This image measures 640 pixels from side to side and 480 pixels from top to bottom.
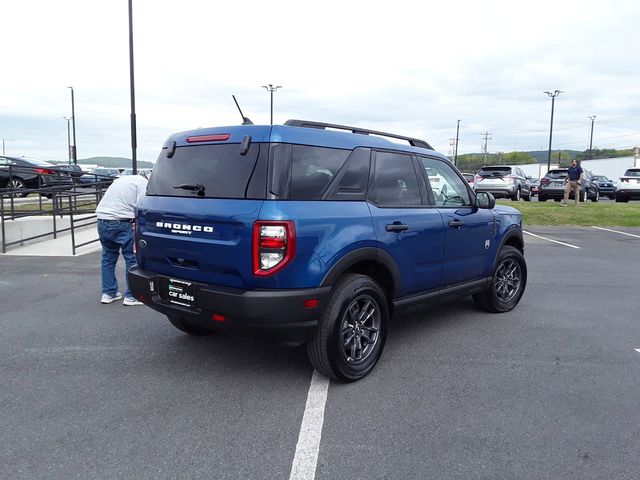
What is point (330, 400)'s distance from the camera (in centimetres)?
341

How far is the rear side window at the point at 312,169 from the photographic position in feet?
11.1

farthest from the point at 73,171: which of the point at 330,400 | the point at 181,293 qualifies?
the point at 330,400

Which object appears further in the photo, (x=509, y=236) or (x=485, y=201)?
(x=509, y=236)

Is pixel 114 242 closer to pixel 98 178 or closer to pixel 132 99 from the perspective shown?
pixel 132 99

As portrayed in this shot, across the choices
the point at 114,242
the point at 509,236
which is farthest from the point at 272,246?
the point at 509,236

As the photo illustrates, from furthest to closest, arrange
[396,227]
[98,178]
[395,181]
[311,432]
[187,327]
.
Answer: [98,178]
[187,327]
[395,181]
[396,227]
[311,432]

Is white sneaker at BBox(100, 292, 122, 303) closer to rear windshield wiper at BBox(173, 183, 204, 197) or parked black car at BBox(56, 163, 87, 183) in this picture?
rear windshield wiper at BBox(173, 183, 204, 197)

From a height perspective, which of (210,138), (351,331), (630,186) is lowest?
(351,331)

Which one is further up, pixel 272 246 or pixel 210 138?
pixel 210 138

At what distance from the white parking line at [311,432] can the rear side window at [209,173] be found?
4.72 feet

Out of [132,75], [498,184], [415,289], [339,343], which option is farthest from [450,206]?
[498,184]

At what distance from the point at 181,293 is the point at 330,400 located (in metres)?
1.30

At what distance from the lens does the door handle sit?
3872 millimetres

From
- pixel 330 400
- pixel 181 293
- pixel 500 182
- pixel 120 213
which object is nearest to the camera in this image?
pixel 330 400
